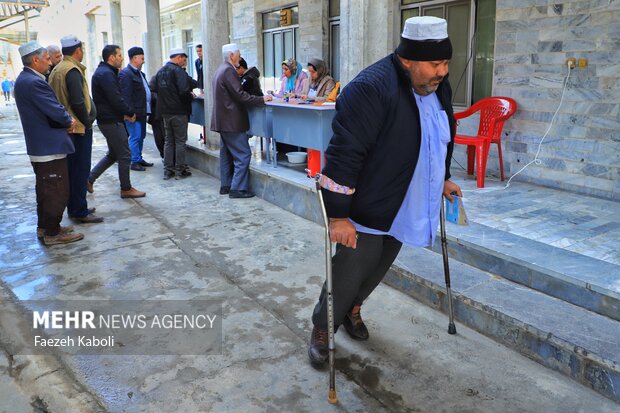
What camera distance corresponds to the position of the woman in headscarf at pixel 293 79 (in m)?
8.14

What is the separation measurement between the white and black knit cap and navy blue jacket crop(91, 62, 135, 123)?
4610 mm

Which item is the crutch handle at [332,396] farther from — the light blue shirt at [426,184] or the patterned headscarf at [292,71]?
the patterned headscarf at [292,71]

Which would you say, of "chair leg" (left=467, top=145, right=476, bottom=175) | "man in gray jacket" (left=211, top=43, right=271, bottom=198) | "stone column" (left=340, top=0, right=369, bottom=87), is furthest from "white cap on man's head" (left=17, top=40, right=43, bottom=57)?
"chair leg" (left=467, top=145, right=476, bottom=175)

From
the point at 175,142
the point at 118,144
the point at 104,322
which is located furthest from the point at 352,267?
the point at 175,142

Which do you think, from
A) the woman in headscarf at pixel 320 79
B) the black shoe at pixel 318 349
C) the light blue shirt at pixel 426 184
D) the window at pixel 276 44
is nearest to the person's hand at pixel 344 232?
the light blue shirt at pixel 426 184

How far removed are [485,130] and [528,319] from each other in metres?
3.74

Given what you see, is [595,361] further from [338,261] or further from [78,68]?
[78,68]

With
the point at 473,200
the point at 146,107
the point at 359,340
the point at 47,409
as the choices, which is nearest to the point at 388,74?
the point at 359,340

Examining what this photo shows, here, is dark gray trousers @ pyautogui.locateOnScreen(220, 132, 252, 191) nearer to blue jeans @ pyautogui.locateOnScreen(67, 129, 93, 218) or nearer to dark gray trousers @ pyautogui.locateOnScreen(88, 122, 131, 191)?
dark gray trousers @ pyautogui.locateOnScreen(88, 122, 131, 191)

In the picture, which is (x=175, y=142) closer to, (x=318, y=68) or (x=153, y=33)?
(x=318, y=68)

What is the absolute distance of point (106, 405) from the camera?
2.62m

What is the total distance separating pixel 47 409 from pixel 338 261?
1629mm

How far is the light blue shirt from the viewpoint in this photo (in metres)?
2.61

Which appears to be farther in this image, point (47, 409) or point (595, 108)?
point (595, 108)
